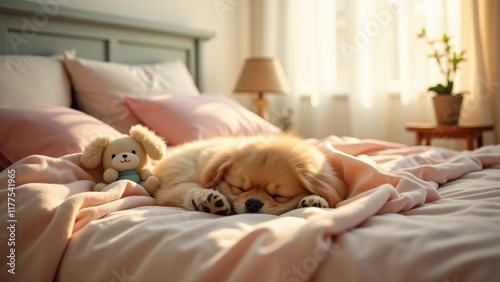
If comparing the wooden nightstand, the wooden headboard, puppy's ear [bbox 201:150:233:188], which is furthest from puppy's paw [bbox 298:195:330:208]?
the wooden nightstand

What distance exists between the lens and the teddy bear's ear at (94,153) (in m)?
1.49

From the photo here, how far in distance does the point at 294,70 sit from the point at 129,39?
182cm

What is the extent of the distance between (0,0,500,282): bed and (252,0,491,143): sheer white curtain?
5.59 feet

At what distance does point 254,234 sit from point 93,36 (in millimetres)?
2167

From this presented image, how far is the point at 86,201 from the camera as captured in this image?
1.20 meters

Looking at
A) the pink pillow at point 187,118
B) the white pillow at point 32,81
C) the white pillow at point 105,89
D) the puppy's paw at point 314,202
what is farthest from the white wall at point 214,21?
the puppy's paw at point 314,202

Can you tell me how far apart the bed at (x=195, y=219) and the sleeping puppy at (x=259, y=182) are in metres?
0.06

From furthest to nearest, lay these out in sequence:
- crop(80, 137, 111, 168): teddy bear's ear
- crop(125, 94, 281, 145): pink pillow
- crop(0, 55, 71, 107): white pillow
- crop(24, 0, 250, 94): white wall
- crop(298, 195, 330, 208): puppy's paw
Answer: crop(24, 0, 250, 94): white wall < crop(125, 94, 281, 145): pink pillow < crop(0, 55, 71, 107): white pillow < crop(80, 137, 111, 168): teddy bear's ear < crop(298, 195, 330, 208): puppy's paw

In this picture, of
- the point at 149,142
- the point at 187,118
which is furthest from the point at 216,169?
the point at 187,118

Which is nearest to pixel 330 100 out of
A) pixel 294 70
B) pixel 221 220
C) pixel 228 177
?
pixel 294 70

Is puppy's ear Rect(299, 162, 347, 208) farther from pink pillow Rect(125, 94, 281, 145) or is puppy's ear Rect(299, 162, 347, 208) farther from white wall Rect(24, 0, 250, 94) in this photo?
white wall Rect(24, 0, 250, 94)

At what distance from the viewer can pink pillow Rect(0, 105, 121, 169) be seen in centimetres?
161

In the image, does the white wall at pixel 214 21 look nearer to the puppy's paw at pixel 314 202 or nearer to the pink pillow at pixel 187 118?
the pink pillow at pixel 187 118

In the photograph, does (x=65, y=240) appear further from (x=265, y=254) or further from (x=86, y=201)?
(x=265, y=254)
